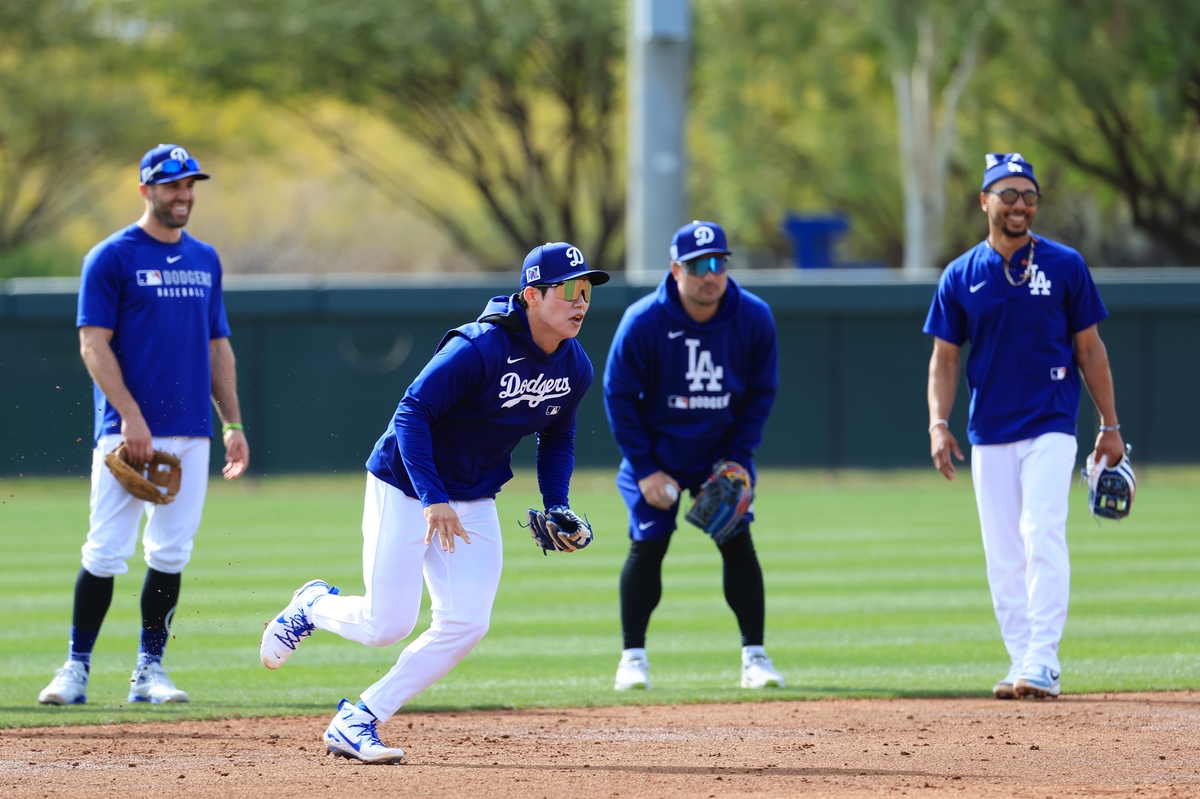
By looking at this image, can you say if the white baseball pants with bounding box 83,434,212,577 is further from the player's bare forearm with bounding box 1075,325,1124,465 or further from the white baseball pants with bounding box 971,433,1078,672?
the player's bare forearm with bounding box 1075,325,1124,465

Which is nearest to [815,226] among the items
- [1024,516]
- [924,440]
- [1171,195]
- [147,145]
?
[1171,195]

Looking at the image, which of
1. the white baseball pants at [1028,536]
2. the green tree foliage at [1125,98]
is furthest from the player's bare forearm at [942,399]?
the green tree foliage at [1125,98]

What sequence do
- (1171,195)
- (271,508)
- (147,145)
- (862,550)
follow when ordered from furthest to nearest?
1. (147,145)
2. (1171,195)
3. (271,508)
4. (862,550)

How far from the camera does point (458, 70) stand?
3145cm

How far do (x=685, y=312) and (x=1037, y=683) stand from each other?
7.15 ft

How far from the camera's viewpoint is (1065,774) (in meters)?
5.01

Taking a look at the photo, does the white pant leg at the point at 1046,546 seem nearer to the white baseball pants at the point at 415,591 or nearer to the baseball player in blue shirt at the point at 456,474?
the baseball player in blue shirt at the point at 456,474

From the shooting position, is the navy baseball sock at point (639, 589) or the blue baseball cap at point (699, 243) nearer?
the blue baseball cap at point (699, 243)

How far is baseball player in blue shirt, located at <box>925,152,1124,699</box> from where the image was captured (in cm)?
637

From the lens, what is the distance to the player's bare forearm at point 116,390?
614 cm

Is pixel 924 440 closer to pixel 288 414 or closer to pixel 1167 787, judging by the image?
pixel 288 414

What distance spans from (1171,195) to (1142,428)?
43.2 ft

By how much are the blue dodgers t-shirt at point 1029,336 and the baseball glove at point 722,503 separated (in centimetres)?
102

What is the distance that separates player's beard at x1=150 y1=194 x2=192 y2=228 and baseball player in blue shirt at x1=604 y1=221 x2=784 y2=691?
1.96m
